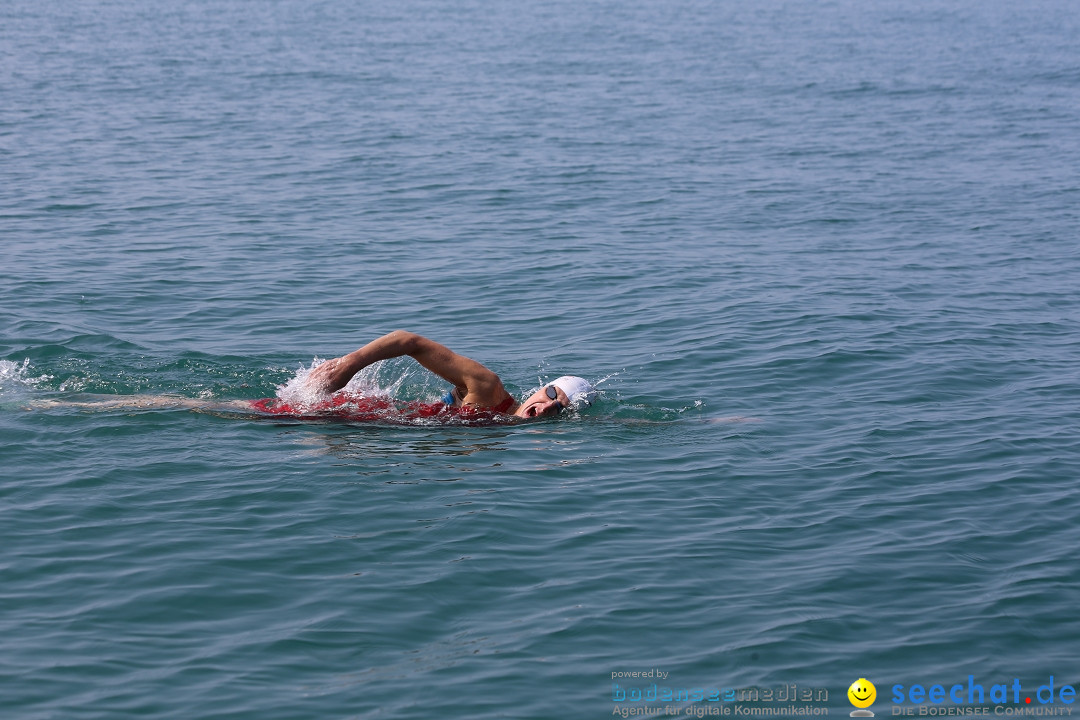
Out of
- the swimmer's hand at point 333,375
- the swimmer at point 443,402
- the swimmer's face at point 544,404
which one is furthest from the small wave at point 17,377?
the swimmer's face at point 544,404

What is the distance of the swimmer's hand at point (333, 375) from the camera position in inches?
362

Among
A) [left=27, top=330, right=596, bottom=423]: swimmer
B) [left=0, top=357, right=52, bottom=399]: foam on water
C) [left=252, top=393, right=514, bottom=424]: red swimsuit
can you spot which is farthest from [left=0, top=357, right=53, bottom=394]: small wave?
[left=252, top=393, right=514, bottom=424]: red swimsuit

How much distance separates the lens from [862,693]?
6.65 m

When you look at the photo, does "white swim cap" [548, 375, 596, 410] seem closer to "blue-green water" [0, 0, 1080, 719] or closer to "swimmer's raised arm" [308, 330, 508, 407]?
"blue-green water" [0, 0, 1080, 719]

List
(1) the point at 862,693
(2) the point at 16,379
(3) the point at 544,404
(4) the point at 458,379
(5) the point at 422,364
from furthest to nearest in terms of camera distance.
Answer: (2) the point at 16,379
(3) the point at 544,404
(4) the point at 458,379
(5) the point at 422,364
(1) the point at 862,693

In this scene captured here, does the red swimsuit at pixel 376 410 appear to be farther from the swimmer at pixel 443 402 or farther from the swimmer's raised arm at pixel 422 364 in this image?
the swimmer's raised arm at pixel 422 364

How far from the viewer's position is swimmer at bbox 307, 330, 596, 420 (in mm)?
9195

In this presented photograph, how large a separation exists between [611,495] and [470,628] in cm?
241

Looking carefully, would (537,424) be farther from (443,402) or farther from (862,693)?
(862,693)

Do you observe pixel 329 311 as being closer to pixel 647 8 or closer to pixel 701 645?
pixel 701 645

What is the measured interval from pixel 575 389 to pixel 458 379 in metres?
1.29

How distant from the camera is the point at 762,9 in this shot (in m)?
70.2

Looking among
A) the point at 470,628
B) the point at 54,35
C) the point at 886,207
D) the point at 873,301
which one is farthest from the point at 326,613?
the point at 54,35

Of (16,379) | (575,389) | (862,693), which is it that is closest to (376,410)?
(575,389)
